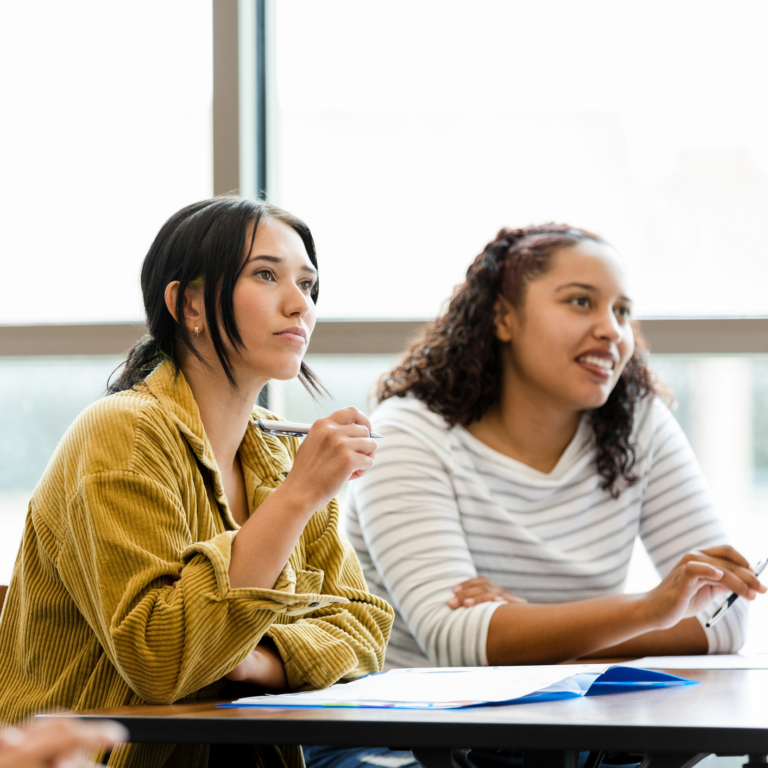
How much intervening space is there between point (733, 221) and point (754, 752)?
1825 millimetres

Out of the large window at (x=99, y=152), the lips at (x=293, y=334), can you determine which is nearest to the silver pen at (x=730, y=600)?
the lips at (x=293, y=334)

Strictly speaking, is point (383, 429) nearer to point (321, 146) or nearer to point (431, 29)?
point (321, 146)

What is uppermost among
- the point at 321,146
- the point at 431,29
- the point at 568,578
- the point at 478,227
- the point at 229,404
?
the point at 431,29

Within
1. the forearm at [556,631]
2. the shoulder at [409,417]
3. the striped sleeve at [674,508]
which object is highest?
the shoulder at [409,417]

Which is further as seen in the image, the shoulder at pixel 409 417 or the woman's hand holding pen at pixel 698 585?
the shoulder at pixel 409 417

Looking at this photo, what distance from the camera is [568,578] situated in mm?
1766

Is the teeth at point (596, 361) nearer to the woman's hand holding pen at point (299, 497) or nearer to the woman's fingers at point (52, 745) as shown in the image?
the woman's hand holding pen at point (299, 497)

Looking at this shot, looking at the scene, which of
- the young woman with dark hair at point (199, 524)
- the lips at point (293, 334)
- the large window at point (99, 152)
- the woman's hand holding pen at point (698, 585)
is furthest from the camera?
the large window at point (99, 152)

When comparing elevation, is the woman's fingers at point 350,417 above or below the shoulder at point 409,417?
above

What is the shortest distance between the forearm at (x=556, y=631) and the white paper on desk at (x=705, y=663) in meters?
0.07

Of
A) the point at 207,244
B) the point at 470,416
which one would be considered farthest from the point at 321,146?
the point at 207,244

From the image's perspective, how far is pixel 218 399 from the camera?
1284mm

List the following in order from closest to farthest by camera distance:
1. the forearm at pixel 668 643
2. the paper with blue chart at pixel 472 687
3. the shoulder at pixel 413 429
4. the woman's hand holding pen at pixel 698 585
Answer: the paper with blue chart at pixel 472 687 → the woman's hand holding pen at pixel 698 585 → the forearm at pixel 668 643 → the shoulder at pixel 413 429

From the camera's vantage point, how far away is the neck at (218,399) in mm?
1278
